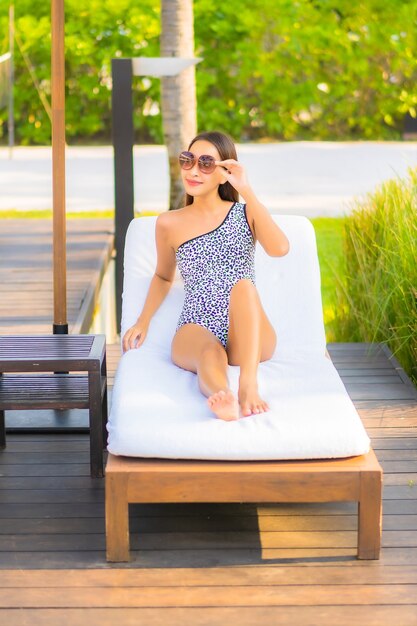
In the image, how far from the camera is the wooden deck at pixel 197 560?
2.91 m

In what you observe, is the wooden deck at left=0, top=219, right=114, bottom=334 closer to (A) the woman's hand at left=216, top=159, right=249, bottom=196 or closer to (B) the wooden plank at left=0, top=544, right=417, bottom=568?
(A) the woman's hand at left=216, top=159, right=249, bottom=196

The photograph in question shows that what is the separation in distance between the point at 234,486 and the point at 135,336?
1123 mm

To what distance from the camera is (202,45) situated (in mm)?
15062

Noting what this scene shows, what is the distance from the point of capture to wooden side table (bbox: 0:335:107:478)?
3.68 m

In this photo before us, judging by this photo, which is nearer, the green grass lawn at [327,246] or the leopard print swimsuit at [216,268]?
the leopard print swimsuit at [216,268]

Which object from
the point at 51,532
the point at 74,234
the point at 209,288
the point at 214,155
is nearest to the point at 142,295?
the point at 209,288

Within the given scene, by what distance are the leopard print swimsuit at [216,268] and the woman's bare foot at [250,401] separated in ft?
1.71

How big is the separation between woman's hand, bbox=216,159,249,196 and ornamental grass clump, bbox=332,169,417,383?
1423 mm

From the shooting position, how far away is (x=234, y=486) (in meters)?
3.16

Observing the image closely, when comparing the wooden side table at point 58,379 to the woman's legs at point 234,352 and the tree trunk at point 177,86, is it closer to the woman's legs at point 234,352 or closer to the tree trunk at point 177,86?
the woman's legs at point 234,352

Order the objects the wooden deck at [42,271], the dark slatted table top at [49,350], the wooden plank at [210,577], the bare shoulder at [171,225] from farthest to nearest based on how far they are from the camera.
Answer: the wooden deck at [42,271] → the bare shoulder at [171,225] → the dark slatted table top at [49,350] → the wooden plank at [210,577]

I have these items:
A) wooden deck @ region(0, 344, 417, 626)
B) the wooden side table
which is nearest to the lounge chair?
wooden deck @ region(0, 344, 417, 626)

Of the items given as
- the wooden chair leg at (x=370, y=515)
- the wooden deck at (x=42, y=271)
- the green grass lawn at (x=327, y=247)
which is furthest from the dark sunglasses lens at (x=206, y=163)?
the green grass lawn at (x=327, y=247)

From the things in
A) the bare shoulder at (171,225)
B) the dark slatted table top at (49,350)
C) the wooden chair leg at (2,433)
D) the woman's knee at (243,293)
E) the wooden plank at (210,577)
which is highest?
the bare shoulder at (171,225)
